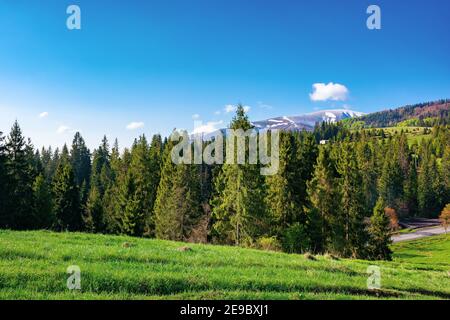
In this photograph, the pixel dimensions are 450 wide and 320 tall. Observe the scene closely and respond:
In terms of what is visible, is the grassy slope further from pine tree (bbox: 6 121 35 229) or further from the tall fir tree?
the tall fir tree

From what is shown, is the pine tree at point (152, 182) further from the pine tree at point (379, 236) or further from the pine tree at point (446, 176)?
the pine tree at point (446, 176)

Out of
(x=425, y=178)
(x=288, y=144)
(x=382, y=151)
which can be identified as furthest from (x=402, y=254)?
(x=382, y=151)

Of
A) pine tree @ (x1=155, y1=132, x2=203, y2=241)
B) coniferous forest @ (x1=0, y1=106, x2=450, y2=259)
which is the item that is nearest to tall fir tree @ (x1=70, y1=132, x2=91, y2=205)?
coniferous forest @ (x1=0, y1=106, x2=450, y2=259)

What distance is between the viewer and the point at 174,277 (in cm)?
1322

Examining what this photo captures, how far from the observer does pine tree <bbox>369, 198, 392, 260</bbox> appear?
6028cm

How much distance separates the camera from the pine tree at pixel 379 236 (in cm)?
6028

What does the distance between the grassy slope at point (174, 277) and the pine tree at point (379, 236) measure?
42967mm

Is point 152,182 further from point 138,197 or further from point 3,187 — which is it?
point 3,187

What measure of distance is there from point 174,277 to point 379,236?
57901 mm

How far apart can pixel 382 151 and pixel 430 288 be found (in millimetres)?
182234

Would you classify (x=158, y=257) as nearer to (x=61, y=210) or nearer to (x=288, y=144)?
(x=288, y=144)

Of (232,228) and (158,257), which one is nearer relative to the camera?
(158,257)

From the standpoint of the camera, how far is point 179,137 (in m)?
68.9

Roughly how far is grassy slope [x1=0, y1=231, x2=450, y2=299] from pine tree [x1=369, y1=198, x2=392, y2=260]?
42967 millimetres
